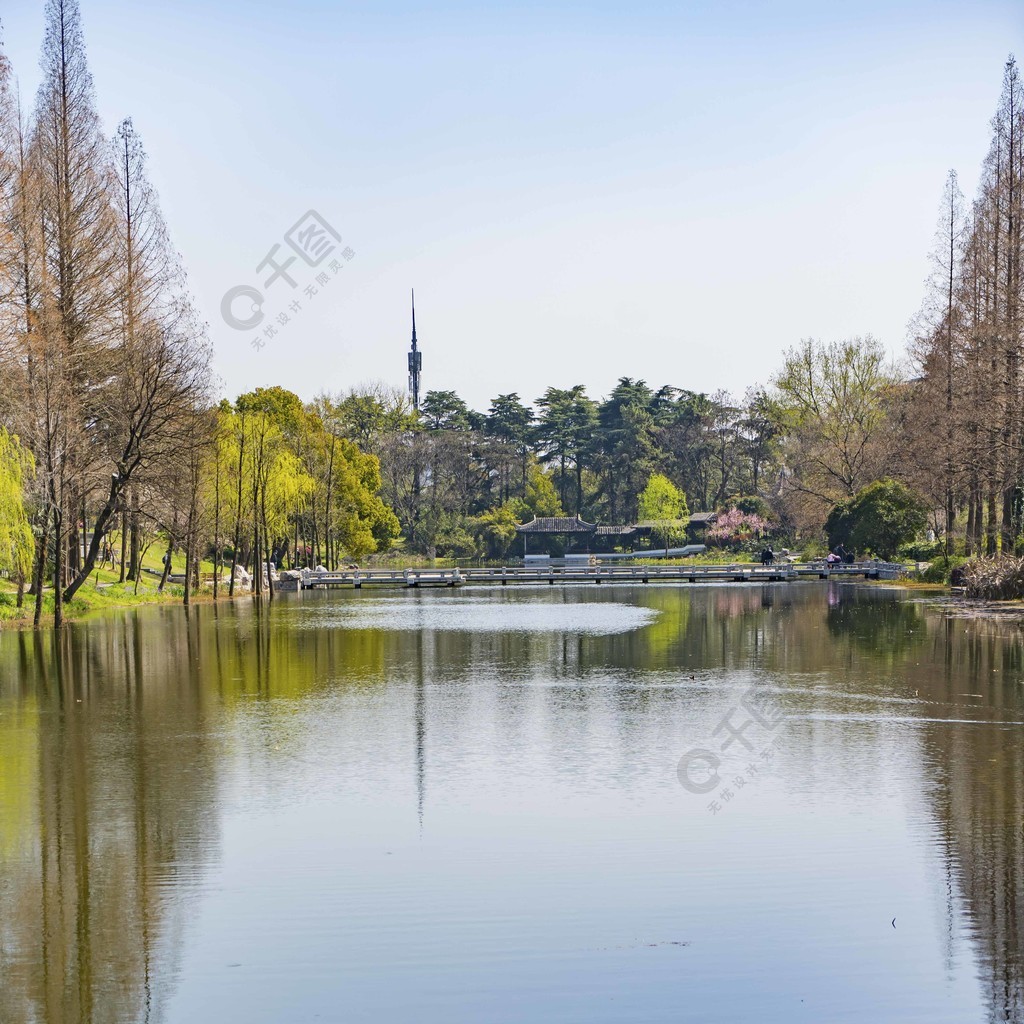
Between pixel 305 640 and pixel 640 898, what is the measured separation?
23.3 metres

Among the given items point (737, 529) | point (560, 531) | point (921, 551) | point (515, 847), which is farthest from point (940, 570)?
point (515, 847)

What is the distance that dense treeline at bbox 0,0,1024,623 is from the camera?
1436 inches

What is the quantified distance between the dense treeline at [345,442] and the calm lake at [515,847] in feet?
55.4

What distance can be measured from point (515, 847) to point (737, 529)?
81.9 metres

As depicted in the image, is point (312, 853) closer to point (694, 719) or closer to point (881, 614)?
point (694, 719)

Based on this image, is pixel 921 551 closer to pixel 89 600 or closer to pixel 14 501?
pixel 89 600

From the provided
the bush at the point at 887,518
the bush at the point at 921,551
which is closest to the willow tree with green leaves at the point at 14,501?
the bush at the point at 921,551

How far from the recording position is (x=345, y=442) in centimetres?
7788

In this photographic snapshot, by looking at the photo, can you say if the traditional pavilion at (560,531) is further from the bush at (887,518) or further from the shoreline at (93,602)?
the shoreline at (93,602)

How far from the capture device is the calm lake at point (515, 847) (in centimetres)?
762

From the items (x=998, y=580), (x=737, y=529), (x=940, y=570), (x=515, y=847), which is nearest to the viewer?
(x=515, y=847)

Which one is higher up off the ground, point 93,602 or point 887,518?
point 887,518

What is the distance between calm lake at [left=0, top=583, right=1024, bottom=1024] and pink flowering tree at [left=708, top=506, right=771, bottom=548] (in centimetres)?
6818

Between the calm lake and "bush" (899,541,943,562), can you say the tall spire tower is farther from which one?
the calm lake
